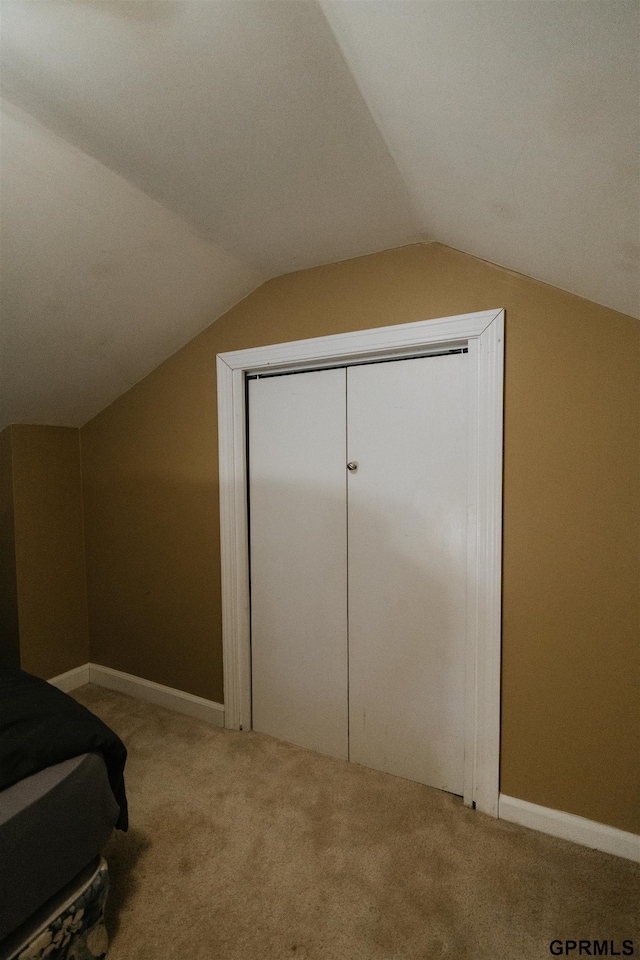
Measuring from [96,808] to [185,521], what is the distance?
138 cm

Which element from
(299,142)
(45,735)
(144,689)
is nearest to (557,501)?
(299,142)

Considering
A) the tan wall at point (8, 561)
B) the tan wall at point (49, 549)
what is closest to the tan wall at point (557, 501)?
the tan wall at point (49, 549)

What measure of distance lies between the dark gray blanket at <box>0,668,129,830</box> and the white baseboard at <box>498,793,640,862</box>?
4.56 ft

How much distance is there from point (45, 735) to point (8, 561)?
65.6 inches

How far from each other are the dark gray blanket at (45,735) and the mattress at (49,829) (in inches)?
1.1

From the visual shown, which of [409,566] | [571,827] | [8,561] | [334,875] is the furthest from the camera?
[8,561]

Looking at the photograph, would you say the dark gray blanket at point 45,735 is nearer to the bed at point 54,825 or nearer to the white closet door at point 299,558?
the bed at point 54,825

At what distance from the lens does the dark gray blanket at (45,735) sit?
1.13 m

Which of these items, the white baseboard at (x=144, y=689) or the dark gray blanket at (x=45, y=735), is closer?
the dark gray blanket at (x=45, y=735)

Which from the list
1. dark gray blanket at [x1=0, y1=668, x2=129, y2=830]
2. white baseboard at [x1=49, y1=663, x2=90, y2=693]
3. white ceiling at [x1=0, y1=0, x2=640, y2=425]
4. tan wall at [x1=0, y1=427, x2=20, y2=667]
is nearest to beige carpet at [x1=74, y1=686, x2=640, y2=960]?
dark gray blanket at [x1=0, y1=668, x2=129, y2=830]

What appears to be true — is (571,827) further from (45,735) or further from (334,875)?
(45,735)

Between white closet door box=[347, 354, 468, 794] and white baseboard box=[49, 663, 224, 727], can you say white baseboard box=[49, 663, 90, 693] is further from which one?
white closet door box=[347, 354, 468, 794]

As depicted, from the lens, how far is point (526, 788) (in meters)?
1.68

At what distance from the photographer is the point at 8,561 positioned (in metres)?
2.50
